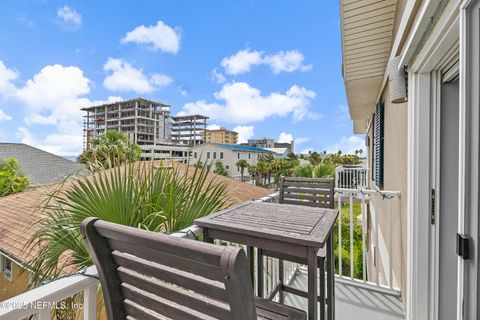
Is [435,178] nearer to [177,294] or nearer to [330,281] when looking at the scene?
[330,281]

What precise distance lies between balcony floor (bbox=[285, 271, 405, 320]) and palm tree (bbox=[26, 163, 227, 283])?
1529 mm

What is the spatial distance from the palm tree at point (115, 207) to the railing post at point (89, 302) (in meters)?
0.65

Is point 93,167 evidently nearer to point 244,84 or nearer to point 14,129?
point 14,129

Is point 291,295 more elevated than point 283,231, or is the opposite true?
point 283,231

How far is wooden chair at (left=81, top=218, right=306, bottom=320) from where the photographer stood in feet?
2.19

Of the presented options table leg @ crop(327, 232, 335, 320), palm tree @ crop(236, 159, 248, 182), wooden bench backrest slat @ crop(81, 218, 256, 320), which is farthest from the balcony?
palm tree @ crop(236, 159, 248, 182)

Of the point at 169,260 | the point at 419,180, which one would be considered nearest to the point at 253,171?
the point at 419,180

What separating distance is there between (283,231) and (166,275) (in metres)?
0.68

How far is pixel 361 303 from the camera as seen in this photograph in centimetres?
260

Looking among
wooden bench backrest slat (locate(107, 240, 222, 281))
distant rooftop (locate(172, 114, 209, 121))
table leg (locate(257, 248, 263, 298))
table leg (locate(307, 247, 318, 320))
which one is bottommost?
table leg (locate(257, 248, 263, 298))

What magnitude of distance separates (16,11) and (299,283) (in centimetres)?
1788

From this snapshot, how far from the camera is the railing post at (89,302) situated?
1004mm

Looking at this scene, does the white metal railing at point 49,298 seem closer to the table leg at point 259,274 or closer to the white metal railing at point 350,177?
the table leg at point 259,274

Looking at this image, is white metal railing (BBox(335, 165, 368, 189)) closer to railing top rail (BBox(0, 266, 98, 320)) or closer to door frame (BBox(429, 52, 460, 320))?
door frame (BBox(429, 52, 460, 320))
